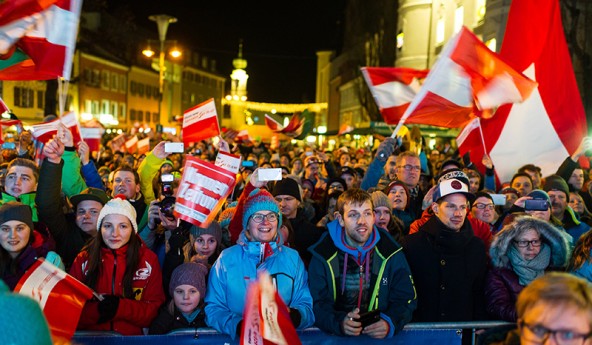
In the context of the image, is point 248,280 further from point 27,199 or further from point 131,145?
point 131,145

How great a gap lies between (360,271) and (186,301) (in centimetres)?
126

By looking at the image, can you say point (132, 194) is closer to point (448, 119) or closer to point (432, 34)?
point (448, 119)

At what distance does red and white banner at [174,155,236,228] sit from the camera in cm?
537

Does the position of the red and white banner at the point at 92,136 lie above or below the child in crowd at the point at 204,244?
above

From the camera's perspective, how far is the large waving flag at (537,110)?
1099cm

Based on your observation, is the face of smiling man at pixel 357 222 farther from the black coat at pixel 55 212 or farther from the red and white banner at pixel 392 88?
the red and white banner at pixel 392 88

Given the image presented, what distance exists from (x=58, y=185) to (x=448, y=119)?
5.27 meters

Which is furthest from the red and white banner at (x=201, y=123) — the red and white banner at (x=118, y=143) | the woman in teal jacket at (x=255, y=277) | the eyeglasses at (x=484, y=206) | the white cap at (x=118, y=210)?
the red and white banner at (x=118, y=143)

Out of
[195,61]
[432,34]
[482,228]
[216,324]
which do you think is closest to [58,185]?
[216,324]

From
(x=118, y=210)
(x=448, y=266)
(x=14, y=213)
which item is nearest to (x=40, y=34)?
(x=14, y=213)

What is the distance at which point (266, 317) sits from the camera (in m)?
3.60

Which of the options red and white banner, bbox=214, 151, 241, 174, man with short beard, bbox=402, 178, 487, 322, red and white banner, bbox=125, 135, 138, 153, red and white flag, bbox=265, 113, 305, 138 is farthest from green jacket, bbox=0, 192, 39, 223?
red and white banner, bbox=125, 135, 138, 153

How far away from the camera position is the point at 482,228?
242 inches

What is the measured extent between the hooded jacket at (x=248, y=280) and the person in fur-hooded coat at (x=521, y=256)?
1.47 metres
